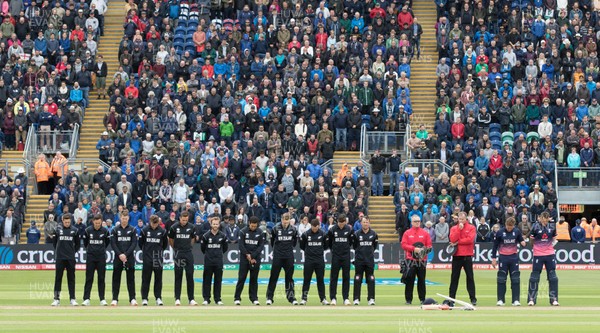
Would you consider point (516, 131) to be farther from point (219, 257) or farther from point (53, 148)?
point (219, 257)

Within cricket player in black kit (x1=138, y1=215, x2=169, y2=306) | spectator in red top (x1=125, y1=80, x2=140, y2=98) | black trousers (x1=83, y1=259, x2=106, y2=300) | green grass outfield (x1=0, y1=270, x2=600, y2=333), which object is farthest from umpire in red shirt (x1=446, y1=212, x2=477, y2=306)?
spectator in red top (x1=125, y1=80, x2=140, y2=98)

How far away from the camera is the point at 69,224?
30141mm

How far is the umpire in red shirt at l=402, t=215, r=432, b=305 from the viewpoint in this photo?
29.8 meters

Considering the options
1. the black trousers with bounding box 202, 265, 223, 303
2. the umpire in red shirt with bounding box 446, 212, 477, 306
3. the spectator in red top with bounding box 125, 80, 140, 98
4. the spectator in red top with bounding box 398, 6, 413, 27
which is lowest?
the black trousers with bounding box 202, 265, 223, 303

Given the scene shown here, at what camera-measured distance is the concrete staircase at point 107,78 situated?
52.1 metres

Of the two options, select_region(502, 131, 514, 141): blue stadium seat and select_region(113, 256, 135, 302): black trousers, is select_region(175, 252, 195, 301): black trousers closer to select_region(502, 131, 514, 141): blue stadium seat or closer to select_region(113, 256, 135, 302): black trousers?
select_region(113, 256, 135, 302): black trousers

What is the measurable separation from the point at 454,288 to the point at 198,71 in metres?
24.6

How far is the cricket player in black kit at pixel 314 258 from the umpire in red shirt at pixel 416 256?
1.97m

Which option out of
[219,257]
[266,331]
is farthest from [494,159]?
[266,331]

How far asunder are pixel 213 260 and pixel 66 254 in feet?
11.2

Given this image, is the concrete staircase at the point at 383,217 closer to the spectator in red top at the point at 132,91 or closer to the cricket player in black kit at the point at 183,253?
the spectator in red top at the point at 132,91

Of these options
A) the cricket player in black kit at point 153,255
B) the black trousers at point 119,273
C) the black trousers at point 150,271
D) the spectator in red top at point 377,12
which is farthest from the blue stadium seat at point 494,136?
the black trousers at point 119,273

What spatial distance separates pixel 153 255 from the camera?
29.7 m

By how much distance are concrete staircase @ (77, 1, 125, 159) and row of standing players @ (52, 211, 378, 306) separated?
21253 millimetres
